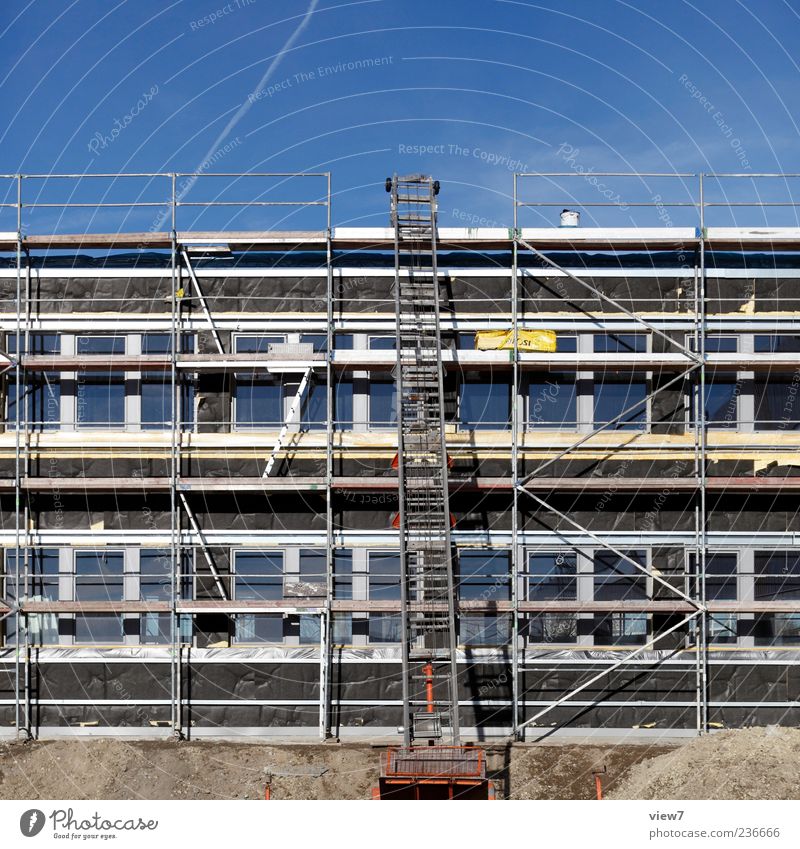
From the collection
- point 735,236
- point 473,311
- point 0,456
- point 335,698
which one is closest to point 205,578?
point 335,698

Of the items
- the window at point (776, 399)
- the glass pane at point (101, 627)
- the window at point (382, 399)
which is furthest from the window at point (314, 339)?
the window at point (776, 399)

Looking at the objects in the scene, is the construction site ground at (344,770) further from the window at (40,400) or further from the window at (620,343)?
the window at (620,343)

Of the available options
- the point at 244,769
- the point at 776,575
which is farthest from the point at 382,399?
the point at 776,575

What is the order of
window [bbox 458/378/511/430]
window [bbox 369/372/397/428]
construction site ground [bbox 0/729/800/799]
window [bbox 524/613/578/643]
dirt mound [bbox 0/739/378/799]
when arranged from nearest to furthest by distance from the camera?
construction site ground [bbox 0/729/800/799], dirt mound [bbox 0/739/378/799], window [bbox 524/613/578/643], window [bbox 458/378/511/430], window [bbox 369/372/397/428]

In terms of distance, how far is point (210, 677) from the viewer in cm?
2028

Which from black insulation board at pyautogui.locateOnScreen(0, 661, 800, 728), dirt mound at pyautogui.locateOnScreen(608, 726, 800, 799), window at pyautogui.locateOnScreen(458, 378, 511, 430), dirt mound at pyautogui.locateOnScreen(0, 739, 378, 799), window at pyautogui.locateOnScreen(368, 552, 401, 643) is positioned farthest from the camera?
window at pyautogui.locateOnScreen(458, 378, 511, 430)

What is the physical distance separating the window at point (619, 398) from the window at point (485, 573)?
335cm

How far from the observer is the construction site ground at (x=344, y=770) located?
55.9 ft

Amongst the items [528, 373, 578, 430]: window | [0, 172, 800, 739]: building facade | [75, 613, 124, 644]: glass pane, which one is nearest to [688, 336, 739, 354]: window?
[0, 172, 800, 739]: building facade

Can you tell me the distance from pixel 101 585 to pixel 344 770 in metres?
6.16

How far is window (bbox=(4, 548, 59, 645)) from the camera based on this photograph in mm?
20422

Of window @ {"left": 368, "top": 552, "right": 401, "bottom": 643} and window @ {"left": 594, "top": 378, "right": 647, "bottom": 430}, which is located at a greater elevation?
window @ {"left": 594, "top": 378, "right": 647, "bottom": 430}

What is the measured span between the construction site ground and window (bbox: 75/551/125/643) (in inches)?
86.3

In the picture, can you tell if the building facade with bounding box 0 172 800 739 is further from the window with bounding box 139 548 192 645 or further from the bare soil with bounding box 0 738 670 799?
the bare soil with bounding box 0 738 670 799
